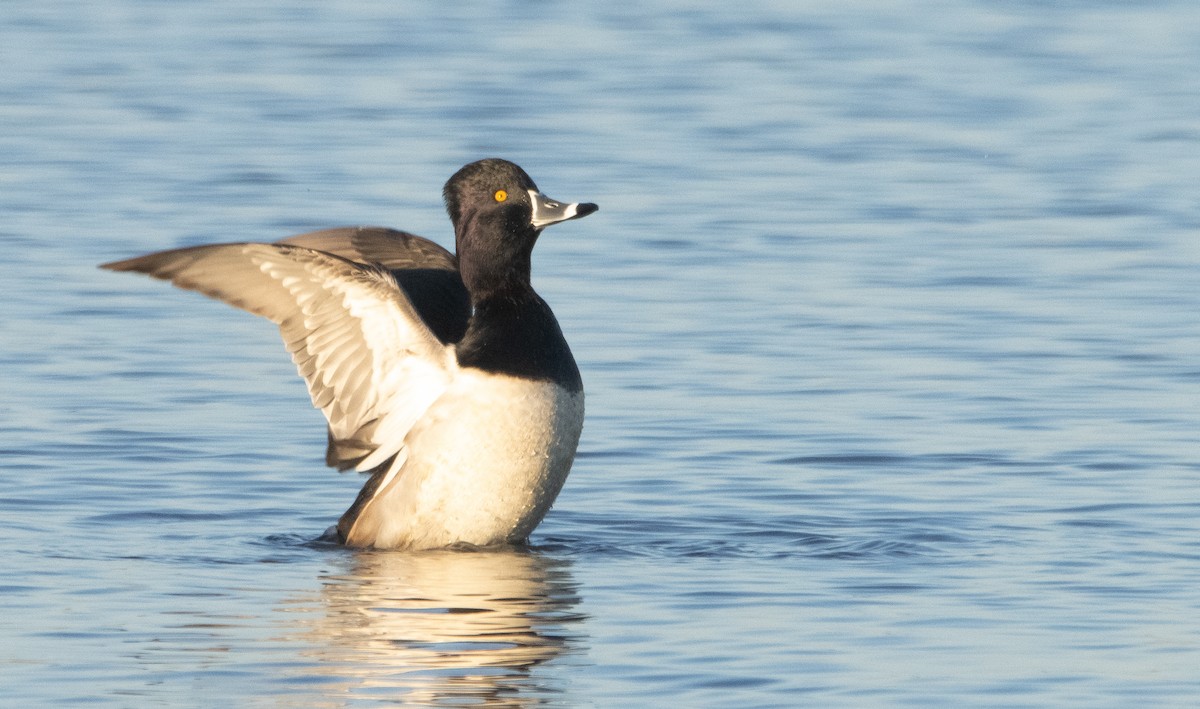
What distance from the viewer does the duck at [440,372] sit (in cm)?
789

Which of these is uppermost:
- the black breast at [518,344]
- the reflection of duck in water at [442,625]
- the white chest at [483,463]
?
the black breast at [518,344]

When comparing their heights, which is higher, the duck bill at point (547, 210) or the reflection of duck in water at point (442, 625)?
the duck bill at point (547, 210)

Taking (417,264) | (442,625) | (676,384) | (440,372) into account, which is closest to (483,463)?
(440,372)

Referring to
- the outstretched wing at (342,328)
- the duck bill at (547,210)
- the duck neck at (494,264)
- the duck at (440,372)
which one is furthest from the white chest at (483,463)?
the duck bill at (547,210)

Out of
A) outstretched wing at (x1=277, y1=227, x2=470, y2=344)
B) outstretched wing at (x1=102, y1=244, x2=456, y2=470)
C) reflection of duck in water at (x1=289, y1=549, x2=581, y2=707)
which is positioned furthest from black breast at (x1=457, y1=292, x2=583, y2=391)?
reflection of duck in water at (x1=289, y1=549, x2=581, y2=707)

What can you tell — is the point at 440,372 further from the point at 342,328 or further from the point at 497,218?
the point at 497,218

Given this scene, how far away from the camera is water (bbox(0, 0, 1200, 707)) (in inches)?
273

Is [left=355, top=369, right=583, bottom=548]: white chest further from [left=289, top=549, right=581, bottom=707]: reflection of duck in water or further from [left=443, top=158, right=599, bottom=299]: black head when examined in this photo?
[left=443, top=158, right=599, bottom=299]: black head

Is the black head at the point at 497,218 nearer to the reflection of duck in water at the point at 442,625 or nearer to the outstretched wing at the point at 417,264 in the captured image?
the outstretched wing at the point at 417,264

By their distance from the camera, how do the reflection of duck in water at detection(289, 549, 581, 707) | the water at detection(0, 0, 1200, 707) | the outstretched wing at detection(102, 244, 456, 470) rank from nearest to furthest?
the reflection of duck in water at detection(289, 549, 581, 707), the water at detection(0, 0, 1200, 707), the outstretched wing at detection(102, 244, 456, 470)

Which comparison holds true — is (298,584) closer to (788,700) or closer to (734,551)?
(734,551)

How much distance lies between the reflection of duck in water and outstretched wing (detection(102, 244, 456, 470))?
486 millimetres

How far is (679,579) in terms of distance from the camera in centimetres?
786

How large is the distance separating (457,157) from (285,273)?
8692 millimetres
